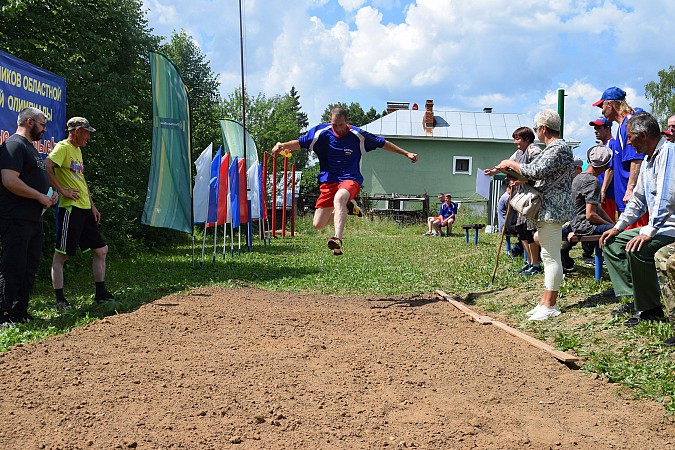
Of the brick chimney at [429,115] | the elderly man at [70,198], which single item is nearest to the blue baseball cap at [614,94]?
the elderly man at [70,198]

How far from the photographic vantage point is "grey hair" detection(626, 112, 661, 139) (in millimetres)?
5879

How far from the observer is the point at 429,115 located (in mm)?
41781

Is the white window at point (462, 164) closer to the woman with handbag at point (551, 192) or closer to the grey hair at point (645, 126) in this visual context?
the woman with handbag at point (551, 192)

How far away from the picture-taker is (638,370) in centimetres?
482

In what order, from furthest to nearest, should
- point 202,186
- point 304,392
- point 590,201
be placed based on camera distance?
1. point 202,186
2. point 590,201
3. point 304,392

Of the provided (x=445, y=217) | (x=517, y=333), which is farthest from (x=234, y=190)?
(x=445, y=217)

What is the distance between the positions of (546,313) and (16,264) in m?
5.10

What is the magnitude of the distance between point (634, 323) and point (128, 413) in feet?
13.6

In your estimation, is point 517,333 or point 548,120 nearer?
point 517,333

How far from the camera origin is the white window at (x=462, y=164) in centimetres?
4072

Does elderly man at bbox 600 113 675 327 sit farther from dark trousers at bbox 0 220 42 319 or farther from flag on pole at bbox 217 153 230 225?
flag on pole at bbox 217 153 230 225

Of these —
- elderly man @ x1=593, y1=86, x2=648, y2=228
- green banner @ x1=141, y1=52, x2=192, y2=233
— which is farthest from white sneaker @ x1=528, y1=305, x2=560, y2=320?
green banner @ x1=141, y1=52, x2=192, y2=233

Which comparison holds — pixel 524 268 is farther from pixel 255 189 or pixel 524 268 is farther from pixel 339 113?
pixel 255 189

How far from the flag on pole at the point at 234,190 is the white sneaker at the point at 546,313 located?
8.34 meters
